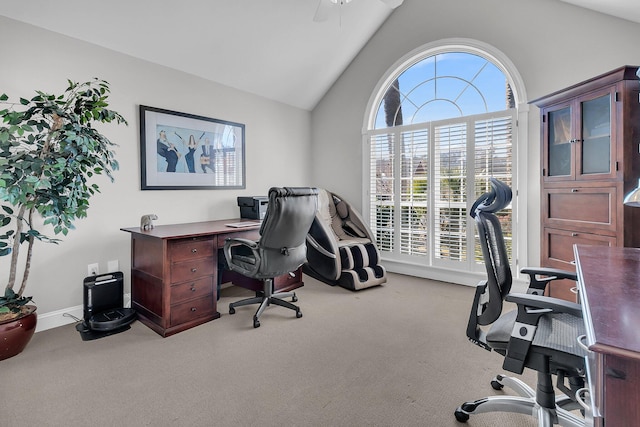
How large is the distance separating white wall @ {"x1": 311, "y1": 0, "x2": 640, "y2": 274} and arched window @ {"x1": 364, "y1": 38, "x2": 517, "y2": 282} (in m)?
0.17

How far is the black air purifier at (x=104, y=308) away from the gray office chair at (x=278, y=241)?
88 cm

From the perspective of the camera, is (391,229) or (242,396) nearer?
(242,396)

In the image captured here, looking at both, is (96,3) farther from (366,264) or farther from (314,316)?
(366,264)

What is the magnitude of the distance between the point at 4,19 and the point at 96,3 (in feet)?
2.02

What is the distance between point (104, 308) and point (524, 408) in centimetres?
301

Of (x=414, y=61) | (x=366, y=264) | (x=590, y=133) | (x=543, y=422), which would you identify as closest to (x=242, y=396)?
(x=543, y=422)

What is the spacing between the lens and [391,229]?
14.0 ft

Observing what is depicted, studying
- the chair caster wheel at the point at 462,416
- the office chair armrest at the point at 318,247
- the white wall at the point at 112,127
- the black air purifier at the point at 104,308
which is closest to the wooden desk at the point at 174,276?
the black air purifier at the point at 104,308

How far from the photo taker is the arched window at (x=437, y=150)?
3475mm

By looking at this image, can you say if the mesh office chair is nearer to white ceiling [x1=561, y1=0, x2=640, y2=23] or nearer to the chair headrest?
the chair headrest

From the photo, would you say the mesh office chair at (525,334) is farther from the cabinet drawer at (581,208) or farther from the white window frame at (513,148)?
the white window frame at (513,148)

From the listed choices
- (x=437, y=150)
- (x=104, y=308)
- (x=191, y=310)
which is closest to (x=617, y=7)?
(x=437, y=150)

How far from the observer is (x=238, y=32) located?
3.22 m

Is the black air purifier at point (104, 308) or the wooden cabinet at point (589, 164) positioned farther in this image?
the black air purifier at point (104, 308)
